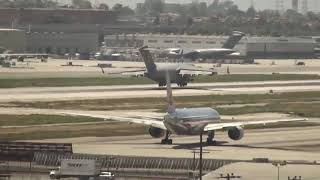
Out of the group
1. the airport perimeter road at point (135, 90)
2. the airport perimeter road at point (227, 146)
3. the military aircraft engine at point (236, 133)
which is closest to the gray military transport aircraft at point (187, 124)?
the military aircraft engine at point (236, 133)

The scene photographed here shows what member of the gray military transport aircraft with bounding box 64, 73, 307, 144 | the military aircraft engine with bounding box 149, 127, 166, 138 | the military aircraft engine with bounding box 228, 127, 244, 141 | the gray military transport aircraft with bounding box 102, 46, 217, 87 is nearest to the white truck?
the gray military transport aircraft with bounding box 64, 73, 307, 144

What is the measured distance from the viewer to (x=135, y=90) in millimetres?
168000

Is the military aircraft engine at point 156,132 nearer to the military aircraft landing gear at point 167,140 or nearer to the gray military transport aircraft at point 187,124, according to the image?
the gray military transport aircraft at point 187,124

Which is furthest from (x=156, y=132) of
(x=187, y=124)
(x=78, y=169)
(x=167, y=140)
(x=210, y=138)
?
(x=78, y=169)

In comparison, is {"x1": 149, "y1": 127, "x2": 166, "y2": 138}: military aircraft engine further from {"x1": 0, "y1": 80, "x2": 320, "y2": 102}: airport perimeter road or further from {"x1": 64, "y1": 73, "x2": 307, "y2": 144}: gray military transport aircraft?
{"x1": 0, "y1": 80, "x2": 320, "y2": 102}: airport perimeter road

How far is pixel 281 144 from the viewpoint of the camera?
93000 millimetres

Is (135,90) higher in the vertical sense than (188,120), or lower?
lower

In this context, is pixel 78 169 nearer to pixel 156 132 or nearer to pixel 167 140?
pixel 167 140

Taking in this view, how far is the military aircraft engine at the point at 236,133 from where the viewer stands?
94.7 meters

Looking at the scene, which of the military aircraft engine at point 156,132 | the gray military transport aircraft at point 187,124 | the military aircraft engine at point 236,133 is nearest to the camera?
the gray military transport aircraft at point 187,124

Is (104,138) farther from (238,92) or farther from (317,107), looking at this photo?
(238,92)

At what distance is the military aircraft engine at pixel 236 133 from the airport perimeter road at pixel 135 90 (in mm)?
52820

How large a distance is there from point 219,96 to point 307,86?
113 feet

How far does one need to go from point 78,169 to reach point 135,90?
10051 cm
